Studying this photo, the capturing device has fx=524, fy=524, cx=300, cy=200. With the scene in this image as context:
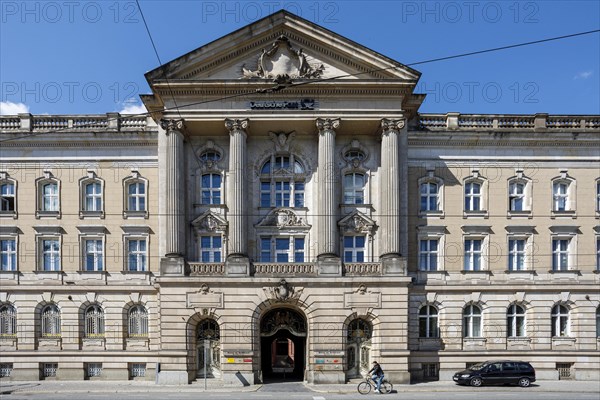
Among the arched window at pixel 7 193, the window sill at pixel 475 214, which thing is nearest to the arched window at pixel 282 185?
the window sill at pixel 475 214

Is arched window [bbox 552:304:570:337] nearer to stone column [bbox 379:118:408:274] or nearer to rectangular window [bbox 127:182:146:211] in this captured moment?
stone column [bbox 379:118:408:274]

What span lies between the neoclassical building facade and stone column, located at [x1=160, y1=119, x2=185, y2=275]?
0.11m

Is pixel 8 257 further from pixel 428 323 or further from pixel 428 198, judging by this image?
pixel 428 198

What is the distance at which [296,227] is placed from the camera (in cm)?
3231

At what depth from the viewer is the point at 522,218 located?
109 ft

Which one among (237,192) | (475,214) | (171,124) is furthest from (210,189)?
(475,214)

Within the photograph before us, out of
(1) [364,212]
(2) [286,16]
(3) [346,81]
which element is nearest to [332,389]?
(1) [364,212]

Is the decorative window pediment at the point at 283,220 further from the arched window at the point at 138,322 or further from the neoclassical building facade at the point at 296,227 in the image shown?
the arched window at the point at 138,322

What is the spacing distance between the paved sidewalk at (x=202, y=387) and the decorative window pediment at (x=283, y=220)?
30.4 feet

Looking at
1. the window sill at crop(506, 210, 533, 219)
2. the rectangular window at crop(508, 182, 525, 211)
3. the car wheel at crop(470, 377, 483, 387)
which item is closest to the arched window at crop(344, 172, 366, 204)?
the window sill at crop(506, 210, 533, 219)

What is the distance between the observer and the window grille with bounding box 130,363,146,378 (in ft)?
106

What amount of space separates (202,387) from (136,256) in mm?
9363

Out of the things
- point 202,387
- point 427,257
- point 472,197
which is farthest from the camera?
point 472,197

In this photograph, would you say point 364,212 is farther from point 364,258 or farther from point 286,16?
point 286,16
